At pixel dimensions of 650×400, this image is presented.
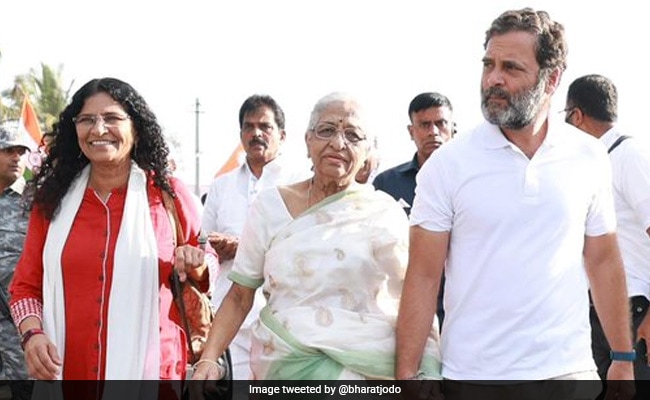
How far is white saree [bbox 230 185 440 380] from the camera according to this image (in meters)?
4.11

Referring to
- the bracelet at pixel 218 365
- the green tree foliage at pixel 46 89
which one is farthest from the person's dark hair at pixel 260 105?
the green tree foliage at pixel 46 89

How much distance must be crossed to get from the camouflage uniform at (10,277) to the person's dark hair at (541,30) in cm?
320

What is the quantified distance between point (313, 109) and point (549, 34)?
3.18 ft

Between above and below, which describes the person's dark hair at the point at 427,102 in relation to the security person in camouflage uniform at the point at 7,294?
above

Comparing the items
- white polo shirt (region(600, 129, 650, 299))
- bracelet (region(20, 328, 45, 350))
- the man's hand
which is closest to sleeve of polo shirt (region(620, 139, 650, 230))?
white polo shirt (region(600, 129, 650, 299))

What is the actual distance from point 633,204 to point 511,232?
7.22ft

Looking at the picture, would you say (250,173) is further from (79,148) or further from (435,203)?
(435,203)

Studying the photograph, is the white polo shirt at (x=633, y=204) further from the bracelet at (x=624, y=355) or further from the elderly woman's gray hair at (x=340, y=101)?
the elderly woman's gray hair at (x=340, y=101)

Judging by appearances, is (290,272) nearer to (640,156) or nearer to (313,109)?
(313,109)

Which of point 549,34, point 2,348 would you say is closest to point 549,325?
point 549,34

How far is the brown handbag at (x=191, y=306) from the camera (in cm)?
444

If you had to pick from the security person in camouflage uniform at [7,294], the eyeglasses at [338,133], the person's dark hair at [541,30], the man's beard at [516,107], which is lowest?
the security person in camouflage uniform at [7,294]

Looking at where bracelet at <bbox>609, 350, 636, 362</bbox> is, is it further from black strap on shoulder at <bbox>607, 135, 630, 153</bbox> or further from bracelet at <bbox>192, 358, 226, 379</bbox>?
black strap on shoulder at <bbox>607, 135, 630, 153</bbox>

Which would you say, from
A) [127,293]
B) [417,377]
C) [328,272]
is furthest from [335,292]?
[127,293]
